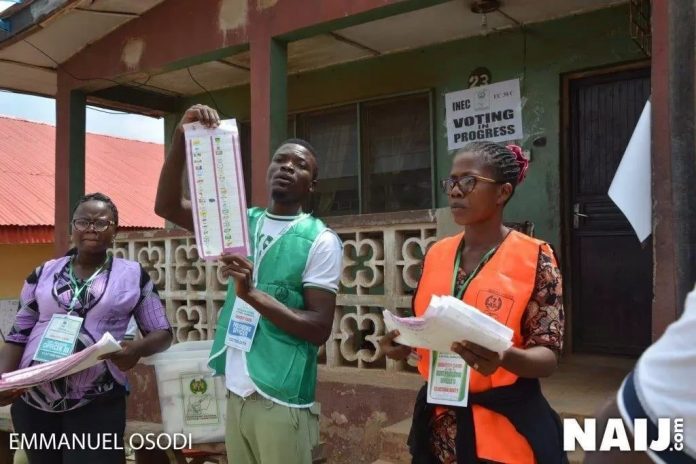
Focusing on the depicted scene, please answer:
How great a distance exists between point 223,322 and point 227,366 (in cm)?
17

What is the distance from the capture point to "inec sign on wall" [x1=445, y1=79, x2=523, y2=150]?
5387mm

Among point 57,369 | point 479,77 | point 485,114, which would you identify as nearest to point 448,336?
point 57,369

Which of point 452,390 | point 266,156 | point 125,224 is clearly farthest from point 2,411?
point 125,224

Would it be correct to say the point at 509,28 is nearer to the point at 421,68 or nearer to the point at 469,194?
the point at 421,68

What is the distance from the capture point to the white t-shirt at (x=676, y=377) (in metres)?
0.98

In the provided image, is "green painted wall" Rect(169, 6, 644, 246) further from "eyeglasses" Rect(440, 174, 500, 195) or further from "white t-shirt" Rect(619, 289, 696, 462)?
"white t-shirt" Rect(619, 289, 696, 462)

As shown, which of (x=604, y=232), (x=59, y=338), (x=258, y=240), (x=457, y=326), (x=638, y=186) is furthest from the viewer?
(x=604, y=232)

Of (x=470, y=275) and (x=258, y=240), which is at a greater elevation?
(x=258, y=240)

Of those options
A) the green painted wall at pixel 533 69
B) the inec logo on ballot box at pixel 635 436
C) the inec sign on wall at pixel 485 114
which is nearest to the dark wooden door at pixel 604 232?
the green painted wall at pixel 533 69

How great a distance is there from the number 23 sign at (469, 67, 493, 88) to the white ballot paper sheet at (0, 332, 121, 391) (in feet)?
13.3

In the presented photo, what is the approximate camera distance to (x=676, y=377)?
100cm

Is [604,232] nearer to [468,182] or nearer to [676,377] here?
[468,182]

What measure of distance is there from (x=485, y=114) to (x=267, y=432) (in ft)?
13.1

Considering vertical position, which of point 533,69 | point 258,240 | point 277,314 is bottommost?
point 277,314
